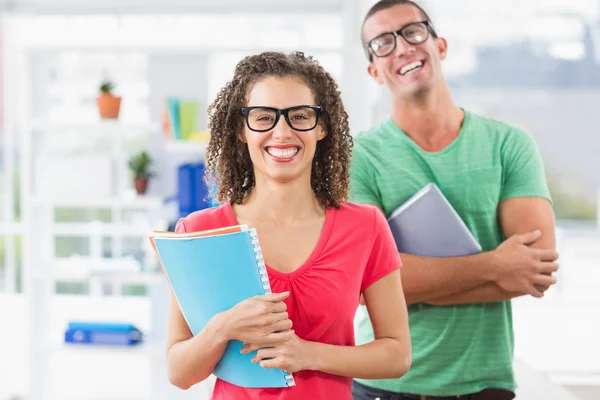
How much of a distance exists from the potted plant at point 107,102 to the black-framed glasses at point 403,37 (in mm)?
2520

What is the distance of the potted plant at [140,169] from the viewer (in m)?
4.04

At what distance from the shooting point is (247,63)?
50.7 inches

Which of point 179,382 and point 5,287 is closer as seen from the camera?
point 179,382

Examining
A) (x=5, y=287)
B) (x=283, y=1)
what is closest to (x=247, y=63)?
(x=283, y=1)

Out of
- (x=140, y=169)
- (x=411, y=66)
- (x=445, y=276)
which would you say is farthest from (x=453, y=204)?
(x=140, y=169)

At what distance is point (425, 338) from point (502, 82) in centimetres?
268

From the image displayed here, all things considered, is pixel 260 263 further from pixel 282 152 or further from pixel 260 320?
pixel 282 152

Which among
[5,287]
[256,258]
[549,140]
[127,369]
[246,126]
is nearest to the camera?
[256,258]

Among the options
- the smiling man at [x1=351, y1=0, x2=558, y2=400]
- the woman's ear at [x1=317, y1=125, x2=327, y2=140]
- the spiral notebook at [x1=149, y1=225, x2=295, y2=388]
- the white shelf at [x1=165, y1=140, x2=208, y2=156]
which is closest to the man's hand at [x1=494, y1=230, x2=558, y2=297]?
the smiling man at [x1=351, y1=0, x2=558, y2=400]

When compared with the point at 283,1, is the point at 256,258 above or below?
below

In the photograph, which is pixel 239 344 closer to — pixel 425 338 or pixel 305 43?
pixel 425 338

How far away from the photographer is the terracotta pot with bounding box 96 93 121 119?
4008 millimetres

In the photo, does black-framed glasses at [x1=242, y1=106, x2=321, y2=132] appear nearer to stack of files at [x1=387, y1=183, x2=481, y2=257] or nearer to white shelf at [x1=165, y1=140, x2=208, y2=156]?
stack of files at [x1=387, y1=183, x2=481, y2=257]

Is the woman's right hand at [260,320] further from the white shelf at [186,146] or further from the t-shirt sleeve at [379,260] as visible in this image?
the white shelf at [186,146]
